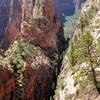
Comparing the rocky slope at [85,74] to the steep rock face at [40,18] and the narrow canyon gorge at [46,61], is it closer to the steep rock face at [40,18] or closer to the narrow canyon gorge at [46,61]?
the narrow canyon gorge at [46,61]

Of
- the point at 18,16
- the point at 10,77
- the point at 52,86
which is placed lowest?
the point at 52,86

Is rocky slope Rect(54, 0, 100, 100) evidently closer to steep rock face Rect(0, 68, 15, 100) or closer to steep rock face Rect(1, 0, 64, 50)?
steep rock face Rect(0, 68, 15, 100)

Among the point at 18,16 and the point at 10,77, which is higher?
the point at 18,16

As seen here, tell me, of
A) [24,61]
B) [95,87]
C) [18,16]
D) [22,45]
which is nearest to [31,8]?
[18,16]

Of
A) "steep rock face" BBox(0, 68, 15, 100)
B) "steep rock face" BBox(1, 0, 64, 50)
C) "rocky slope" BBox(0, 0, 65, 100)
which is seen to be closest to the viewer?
"steep rock face" BBox(0, 68, 15, 100)

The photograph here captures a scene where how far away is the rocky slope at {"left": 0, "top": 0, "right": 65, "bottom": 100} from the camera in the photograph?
317 feet

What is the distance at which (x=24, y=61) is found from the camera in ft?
359

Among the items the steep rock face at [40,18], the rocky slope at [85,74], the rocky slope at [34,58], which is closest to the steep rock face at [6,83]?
the rocky slope at [34,58]

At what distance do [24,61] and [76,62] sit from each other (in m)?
24.8

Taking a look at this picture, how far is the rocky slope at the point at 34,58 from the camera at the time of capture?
96625 millimetres

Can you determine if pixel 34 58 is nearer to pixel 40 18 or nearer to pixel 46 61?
pixel 46 61

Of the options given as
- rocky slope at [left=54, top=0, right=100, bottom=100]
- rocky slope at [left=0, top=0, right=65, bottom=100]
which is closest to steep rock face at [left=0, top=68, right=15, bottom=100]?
rocky slope at [left=0, top=0, right=65, bottom=100]

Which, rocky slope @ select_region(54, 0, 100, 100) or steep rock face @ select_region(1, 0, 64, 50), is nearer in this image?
rocky slope @ select_region(54, 0, 100, 100)

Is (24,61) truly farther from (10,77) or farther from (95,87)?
(95,87)
